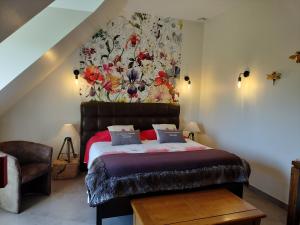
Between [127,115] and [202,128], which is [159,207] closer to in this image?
[127,115]

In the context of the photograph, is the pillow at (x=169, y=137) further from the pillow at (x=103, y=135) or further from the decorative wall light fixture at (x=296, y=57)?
the decorative wall light fixture at (x=296, y=57)

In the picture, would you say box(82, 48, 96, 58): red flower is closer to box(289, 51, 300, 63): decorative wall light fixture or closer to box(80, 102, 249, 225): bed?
box(80, 102, 249, 225): bed

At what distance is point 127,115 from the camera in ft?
14.4

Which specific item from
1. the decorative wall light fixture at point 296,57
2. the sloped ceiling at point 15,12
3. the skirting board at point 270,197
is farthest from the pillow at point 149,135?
the sloped ceiling at point 15,12

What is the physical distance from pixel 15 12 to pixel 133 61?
3.30 meters

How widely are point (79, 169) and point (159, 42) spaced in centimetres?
279

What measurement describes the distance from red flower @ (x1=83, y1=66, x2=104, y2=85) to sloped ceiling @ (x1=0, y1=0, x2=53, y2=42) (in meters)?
2.85

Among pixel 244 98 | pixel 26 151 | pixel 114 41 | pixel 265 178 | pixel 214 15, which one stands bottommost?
pixel 265 178

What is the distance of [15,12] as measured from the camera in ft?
4.09

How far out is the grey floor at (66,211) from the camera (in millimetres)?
2645

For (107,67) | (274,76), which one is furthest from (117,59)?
(274,76)

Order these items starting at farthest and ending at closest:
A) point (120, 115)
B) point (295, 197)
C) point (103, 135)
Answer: point (120, 115) < point (103, 135) < point (295, 197)

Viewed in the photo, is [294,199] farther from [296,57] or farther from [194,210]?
[296,57]

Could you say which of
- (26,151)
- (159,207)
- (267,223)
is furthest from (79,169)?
(267,223)
